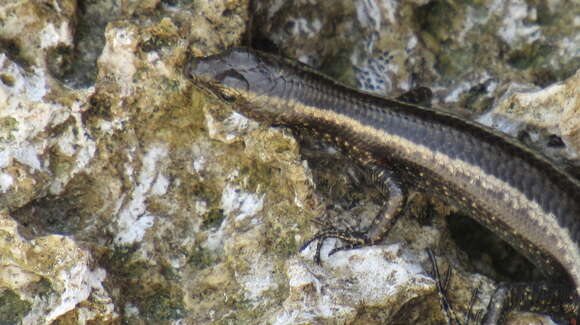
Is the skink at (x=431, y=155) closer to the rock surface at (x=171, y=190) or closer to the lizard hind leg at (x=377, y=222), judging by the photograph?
the lizard hind leg at (x=377, y=222)

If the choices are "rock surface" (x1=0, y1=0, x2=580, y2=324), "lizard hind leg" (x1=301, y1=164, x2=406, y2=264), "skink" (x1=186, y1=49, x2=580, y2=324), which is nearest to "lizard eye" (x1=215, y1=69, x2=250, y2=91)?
"skink" (x1=186, y1=49, x2=580, y2=324)

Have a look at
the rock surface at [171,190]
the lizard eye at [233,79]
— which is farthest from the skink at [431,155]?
the rock surface at [171,190]

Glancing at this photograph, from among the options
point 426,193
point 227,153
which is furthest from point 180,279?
point 426,193

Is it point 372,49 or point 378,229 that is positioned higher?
point 372,49

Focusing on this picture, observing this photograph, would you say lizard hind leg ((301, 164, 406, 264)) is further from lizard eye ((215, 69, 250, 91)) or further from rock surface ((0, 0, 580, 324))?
lizard eye ((215, 69, 250, 91))

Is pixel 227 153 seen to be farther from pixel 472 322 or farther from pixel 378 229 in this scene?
pixel 472 322

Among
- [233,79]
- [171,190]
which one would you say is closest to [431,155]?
[233,79]

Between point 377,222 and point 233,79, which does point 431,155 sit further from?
point 233,79

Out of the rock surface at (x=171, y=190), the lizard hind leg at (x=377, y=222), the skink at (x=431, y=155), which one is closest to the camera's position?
the rock surface at (x=171, y=190)
